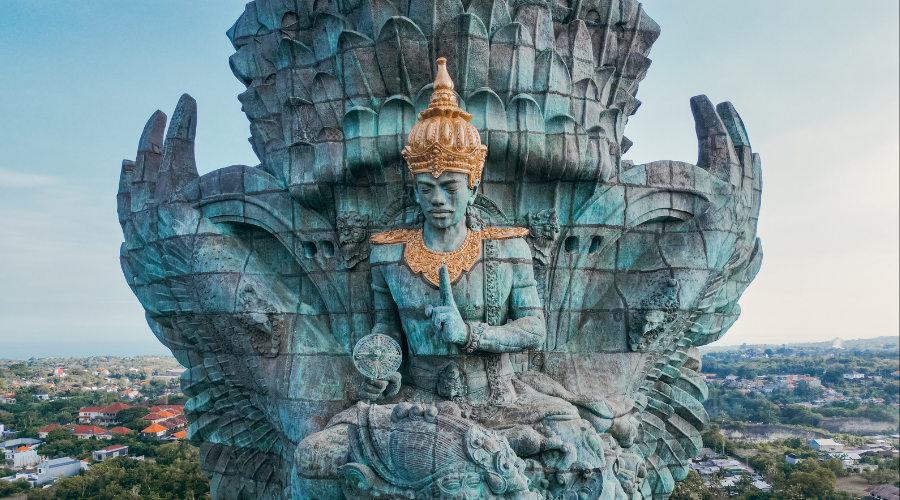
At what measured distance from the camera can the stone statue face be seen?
6.20 m

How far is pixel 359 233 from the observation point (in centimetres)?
745

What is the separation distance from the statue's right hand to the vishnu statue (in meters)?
0.02

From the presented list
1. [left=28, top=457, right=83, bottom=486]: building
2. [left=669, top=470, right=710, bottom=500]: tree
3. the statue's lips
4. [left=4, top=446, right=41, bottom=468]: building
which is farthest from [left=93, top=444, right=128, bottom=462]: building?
the statue's lips

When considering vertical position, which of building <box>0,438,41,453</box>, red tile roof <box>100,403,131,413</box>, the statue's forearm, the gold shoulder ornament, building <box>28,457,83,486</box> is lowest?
building <box>28,457,83,486</box>

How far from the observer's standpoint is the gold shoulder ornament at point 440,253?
657 centimetres

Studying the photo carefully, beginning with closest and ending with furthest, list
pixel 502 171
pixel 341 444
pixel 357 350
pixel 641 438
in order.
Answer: pixel 341 444 → pixel 357 350 → pixel 502 171 → pixel 641 438

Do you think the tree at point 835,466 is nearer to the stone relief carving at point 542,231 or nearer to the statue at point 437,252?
the statue at point 437,252

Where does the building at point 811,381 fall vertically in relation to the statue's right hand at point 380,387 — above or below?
below

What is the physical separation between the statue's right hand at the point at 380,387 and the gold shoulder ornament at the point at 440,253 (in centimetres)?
111

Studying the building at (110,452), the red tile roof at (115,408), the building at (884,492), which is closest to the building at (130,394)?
the red tile roof at (115,408)

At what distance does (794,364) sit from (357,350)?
182 ft

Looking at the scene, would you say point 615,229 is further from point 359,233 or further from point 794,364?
point 794,364

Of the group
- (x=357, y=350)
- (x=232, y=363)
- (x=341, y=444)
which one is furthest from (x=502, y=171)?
(x=232, y=363)

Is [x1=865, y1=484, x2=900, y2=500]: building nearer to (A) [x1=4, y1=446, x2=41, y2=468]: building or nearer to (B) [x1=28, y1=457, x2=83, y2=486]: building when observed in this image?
(B) [x1=28, y1=457, x2=83, y2=486]: building
